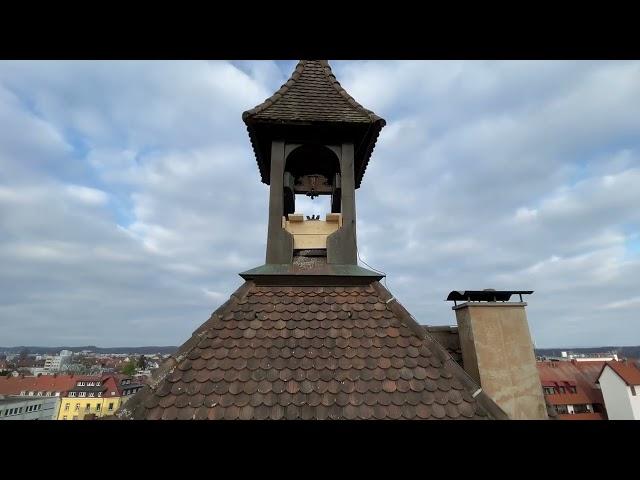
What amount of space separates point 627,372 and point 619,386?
5.06ft

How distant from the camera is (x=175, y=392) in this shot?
3225 millimetres

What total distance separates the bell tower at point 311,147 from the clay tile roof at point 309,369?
105cm

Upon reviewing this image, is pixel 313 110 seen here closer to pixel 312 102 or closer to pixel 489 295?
pixel 312 102

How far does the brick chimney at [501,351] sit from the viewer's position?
14.2 feet

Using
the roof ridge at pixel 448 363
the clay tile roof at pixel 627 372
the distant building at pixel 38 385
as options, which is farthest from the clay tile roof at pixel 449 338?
the distant building at pixel 38 385

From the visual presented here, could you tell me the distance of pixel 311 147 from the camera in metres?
5.69

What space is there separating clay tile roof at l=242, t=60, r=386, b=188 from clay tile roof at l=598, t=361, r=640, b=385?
32.5 m

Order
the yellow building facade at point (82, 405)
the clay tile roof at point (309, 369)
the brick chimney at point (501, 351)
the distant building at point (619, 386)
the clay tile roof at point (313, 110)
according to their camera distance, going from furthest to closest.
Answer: the yellow building facade at point (82, 405), the distant building at point (619, 386), the clay tile roof at point (313, 110), the brick chimney at point (501, 351), the clay tile roof at point (309, 369)

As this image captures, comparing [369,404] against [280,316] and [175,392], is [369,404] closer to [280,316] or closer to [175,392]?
[280,316]

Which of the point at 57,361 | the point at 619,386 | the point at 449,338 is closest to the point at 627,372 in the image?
the point at 619,386

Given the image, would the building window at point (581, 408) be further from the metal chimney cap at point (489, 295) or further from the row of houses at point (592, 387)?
the metal chimney cap at point (489, 295)

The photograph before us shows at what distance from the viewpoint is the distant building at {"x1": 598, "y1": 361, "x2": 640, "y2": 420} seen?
2284 centimetres
